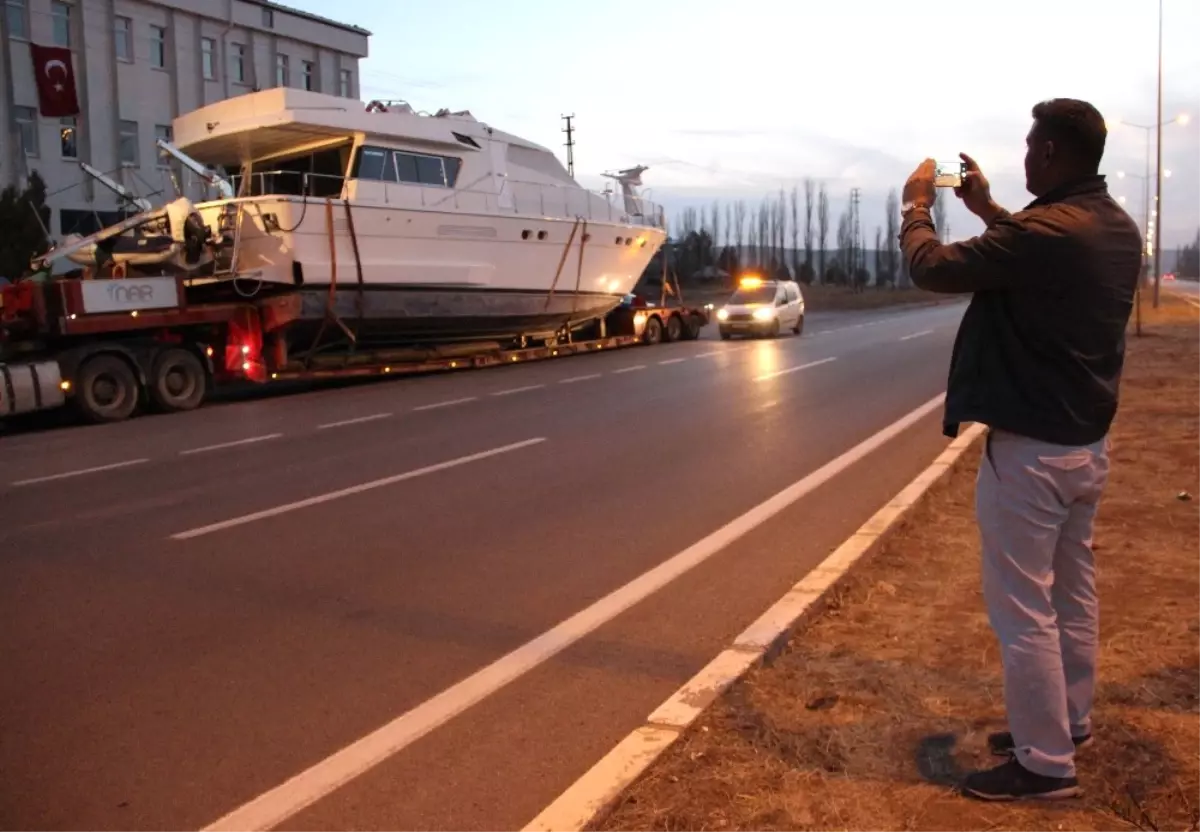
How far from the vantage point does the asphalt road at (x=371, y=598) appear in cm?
427

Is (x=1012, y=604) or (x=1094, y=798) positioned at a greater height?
(x=1012, y=604)

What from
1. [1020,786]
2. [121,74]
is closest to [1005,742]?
[1020,786]

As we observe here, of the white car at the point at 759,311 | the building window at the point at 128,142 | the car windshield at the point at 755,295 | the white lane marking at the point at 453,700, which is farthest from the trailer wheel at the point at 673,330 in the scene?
the white lane marking at the point at 453,700

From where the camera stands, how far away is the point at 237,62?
43688mm

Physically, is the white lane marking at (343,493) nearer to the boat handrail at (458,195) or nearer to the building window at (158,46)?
the boat handrail at (458,195)

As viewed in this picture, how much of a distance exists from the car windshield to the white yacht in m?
9.62

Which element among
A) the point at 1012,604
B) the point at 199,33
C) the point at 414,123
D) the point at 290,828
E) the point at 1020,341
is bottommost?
the point at 290,828

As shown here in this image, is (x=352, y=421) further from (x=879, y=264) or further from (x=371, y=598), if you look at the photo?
(x=879, y=264)

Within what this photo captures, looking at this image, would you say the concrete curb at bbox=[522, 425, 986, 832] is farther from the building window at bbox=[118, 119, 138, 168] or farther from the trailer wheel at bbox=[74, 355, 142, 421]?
the building window at bbox=[118, 119, 138, 168]

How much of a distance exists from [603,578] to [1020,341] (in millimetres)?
3828

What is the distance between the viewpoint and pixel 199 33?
138ft

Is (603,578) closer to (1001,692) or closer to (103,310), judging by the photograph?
(1001,692)

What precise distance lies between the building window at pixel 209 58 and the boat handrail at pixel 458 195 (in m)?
22.9

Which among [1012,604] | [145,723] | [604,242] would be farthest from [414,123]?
[1012,604]
